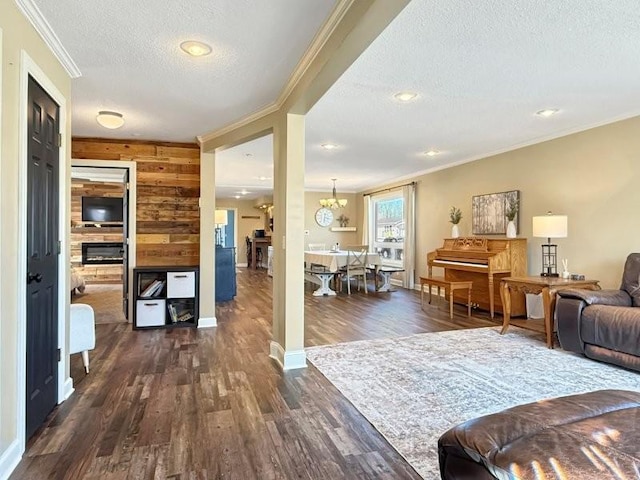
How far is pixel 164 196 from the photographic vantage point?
4.87 metres

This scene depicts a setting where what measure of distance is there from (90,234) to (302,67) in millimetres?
7492

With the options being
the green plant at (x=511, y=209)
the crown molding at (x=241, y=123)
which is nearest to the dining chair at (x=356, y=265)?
the green plant at (x=511, y=209)

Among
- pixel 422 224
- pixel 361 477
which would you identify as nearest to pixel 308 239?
pixel 422 224

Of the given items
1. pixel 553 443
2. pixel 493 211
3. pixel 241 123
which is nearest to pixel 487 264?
pixel 493 211

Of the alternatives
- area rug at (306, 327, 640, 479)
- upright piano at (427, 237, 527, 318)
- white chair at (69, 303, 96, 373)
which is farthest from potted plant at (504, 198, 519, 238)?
white chair at (69, 303, 96, 373)

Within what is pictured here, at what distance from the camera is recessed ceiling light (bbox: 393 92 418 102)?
3.39m

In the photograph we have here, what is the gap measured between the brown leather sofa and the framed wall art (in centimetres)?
194

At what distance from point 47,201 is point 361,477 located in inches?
91.7

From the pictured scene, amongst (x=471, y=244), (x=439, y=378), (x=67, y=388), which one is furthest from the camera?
(x=471, y=244)

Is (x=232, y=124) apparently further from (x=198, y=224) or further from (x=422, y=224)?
(x=422, y=224)

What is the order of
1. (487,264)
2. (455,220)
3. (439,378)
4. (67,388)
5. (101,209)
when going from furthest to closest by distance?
(101,209) → (455,220) → (487,264) → (439,378) → (67,388)

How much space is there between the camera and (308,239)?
10258 mm

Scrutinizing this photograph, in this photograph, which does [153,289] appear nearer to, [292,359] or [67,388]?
[67,388]

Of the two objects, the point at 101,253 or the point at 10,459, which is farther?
the point at 101,253
